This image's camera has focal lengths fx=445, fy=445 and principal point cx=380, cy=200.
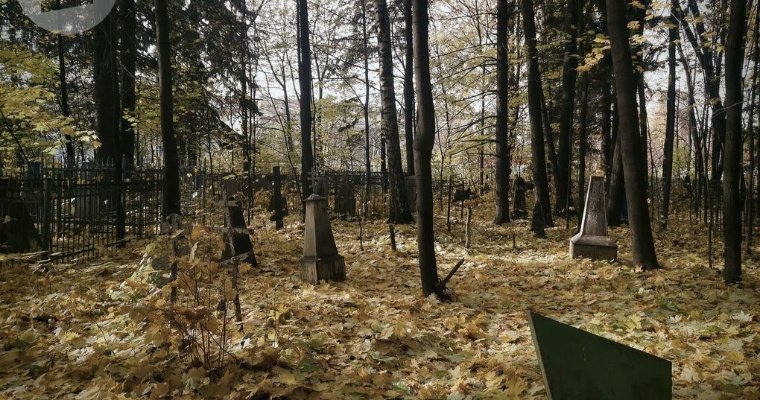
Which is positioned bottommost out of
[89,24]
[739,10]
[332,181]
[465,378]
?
[465,378]

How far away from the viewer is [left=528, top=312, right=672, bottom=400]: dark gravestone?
2.01 metres

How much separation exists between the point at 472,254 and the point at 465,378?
5.56 meters

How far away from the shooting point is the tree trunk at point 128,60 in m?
12.0

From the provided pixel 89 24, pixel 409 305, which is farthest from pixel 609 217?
pixel 89 24

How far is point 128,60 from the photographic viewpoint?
14.2 m

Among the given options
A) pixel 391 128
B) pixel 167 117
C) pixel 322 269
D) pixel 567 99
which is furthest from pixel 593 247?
pixel 167 117

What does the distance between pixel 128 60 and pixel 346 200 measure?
8246mm

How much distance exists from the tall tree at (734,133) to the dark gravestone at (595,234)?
2074 mm

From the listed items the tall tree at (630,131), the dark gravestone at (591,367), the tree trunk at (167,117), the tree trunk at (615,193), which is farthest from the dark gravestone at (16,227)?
the tree trunk at (615,193)

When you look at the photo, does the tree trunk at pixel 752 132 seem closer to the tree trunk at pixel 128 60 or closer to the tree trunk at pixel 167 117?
the tree trunk at pixel 167 117

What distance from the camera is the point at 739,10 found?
5684 mm

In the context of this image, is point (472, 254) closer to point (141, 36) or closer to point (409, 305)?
point (409, 305)

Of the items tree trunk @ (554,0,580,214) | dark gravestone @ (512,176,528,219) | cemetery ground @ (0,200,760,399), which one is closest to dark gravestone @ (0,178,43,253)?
cemetery ground @ (0,200,760,399)

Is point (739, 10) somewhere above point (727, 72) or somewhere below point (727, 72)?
above
